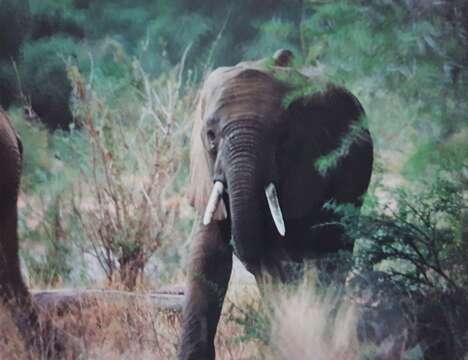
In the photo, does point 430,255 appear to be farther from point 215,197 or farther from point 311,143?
point 215,197

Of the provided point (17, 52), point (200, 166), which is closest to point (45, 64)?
point (17, 52)

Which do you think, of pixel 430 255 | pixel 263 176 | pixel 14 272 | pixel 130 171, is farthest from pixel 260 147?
pixel 14 272

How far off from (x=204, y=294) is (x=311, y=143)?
1.86 feet

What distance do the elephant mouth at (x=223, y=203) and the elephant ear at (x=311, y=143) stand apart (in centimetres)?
8

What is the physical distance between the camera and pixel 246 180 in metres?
2.45

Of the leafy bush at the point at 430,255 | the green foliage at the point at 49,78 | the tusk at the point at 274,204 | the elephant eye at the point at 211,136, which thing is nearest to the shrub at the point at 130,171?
the green foliage at the point at 49,78

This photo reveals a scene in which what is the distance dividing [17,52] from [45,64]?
0.11 metres

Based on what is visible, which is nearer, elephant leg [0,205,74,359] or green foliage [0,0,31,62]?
elephant leg [0,205,74,359]

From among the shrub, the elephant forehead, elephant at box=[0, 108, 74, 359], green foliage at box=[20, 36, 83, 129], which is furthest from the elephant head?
elephant at box=[0, 108, 74, 359]

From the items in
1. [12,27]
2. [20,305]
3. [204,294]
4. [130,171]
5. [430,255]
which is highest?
[12,27]

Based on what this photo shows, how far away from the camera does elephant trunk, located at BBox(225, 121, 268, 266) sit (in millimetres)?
2451

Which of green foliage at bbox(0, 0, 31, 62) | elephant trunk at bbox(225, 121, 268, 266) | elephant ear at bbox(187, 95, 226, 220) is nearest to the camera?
elephant trunk at bbox(225, 121, 268, 266)

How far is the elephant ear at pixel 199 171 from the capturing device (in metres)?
2.58

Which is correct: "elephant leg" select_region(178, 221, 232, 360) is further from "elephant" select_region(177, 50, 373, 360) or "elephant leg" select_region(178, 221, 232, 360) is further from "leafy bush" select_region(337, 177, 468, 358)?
"leafy bush" select_region(337, 177, 468, 358)
